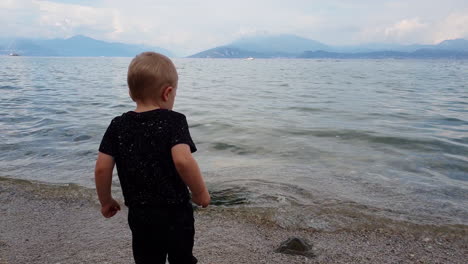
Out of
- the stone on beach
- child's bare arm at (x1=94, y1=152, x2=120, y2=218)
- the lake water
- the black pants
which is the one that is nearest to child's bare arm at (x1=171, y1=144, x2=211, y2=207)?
the black pants

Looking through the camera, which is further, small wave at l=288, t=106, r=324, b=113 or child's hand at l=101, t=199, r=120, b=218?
small wave at l=288, t=106, r=324, b=113

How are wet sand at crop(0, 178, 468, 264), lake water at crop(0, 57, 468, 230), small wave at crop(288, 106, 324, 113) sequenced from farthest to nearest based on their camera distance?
small wave at crop(288, 106, 324, 113) < lake water at crop(0, 57, 468, 230) < wet sand at crop(0, 178, 468, 264)

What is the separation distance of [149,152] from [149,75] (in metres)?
0.43

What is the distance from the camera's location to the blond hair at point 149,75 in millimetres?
2125

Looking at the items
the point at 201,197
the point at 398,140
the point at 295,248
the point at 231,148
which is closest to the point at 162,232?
the point at 201,197

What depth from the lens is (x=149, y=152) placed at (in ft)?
7.20

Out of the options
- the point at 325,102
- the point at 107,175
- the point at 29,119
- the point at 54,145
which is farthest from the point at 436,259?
the point at 325,102

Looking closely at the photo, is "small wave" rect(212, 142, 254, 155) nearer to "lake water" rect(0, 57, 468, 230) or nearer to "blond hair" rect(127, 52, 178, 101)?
"lake water" rect(0, 57, 468, 230)

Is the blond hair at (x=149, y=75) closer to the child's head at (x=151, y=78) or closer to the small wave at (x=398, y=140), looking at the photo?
the child's head at (x=151, y=78)

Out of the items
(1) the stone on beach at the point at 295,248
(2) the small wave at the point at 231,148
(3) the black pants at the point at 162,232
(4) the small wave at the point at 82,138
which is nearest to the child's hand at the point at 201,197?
(3) the black pants at the point at 162,232

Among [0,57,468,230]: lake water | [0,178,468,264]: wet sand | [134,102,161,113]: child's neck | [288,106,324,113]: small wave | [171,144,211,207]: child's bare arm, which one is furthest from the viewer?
[288,106,324,113]: small wave

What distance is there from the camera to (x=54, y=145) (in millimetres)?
9414

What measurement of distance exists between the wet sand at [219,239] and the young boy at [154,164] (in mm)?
1404

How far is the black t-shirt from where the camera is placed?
7.08ft
